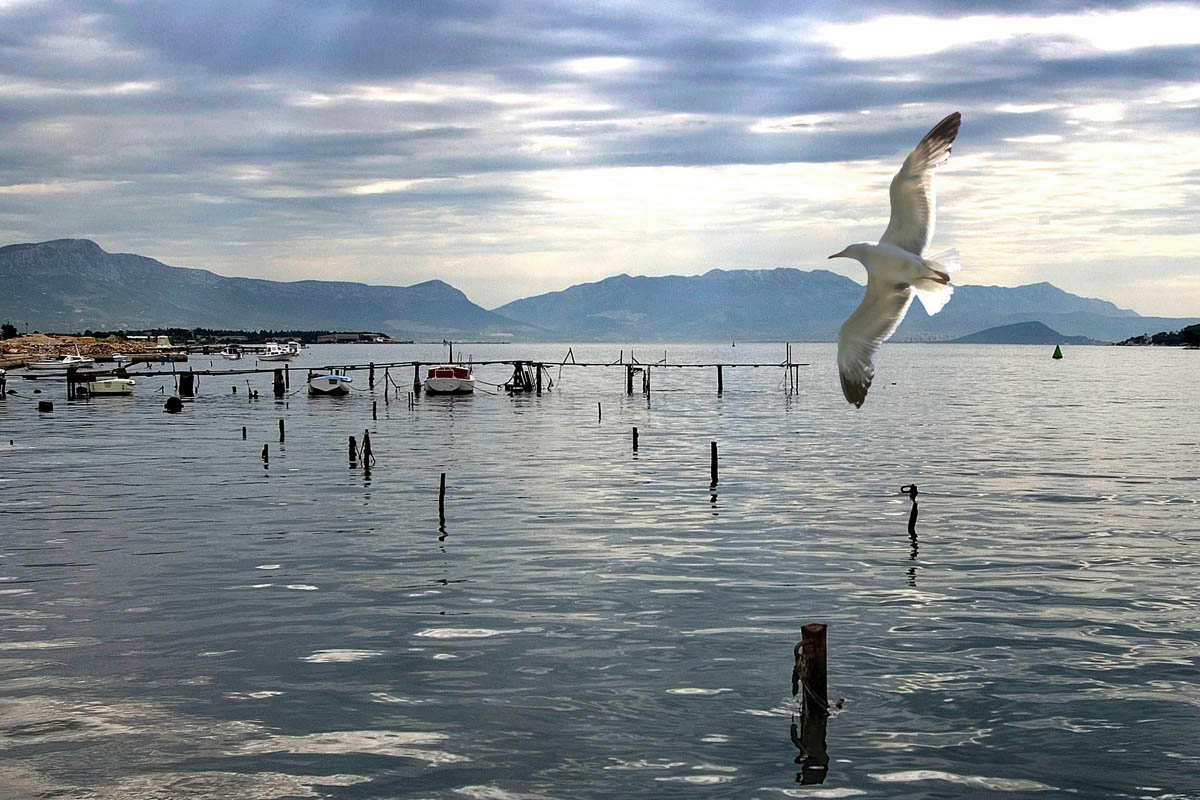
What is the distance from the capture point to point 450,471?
44.4 m

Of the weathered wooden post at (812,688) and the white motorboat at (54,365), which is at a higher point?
the white motorboat at (54,365)

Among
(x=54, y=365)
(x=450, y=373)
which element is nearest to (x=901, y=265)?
(x=450, y=373)

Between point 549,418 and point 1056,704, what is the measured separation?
60.2 meters

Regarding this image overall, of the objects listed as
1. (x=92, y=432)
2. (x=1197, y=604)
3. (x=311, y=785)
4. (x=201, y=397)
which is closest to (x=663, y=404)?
(x=201, y=397)

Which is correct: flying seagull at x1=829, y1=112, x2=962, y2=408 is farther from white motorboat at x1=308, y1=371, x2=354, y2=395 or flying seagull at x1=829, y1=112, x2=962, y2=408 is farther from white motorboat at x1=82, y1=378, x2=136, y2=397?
white motorboat at x1=82, y1=378, x2=136, y2=397

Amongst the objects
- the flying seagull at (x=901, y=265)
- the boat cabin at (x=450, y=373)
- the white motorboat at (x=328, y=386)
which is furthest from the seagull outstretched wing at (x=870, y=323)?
the boat cabin at (x=450, y=373)

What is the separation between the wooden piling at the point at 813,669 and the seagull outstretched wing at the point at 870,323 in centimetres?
325

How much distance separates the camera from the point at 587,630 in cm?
2011

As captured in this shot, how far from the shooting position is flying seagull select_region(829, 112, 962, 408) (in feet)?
47.9

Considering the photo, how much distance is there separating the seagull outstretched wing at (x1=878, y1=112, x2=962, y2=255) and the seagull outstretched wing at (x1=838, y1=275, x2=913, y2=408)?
65 centimetres

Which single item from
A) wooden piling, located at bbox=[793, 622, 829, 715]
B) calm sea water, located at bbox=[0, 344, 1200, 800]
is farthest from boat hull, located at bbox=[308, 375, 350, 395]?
wooden piling, located at bbox=[793, 622, 829, 715]

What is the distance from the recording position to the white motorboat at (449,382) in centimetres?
9994

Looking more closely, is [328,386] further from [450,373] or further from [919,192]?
[919,192]

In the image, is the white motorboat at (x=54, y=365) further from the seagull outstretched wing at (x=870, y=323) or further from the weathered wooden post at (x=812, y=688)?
the weathered wooden post at (x=812, y=688)
